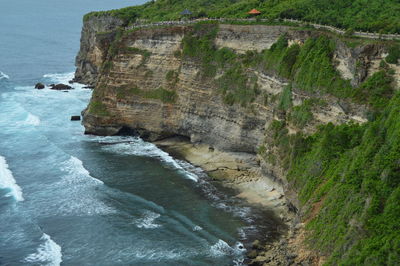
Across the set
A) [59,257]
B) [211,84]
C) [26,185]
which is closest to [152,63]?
[211,84]

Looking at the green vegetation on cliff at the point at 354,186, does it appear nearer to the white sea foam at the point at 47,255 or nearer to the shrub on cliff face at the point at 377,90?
the shrub on cliff face at the point at 377,90

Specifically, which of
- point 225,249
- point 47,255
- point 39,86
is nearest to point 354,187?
point 225,249

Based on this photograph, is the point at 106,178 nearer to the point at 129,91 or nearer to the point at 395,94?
the point at 129,91

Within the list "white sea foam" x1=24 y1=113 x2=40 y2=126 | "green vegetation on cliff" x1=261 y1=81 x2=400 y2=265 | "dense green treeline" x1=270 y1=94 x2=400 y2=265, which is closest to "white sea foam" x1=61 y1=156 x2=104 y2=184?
"white sea foam" x1=24 y1=113 x2=40 y2=126

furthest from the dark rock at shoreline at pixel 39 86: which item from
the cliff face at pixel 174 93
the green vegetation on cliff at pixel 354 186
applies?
→ the green vegetation on cliff at pixel 354 186

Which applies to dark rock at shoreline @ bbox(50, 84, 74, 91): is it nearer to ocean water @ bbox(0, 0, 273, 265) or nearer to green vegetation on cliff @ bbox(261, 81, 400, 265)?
ocean water @ bbox(0, 0, 273, 265)
